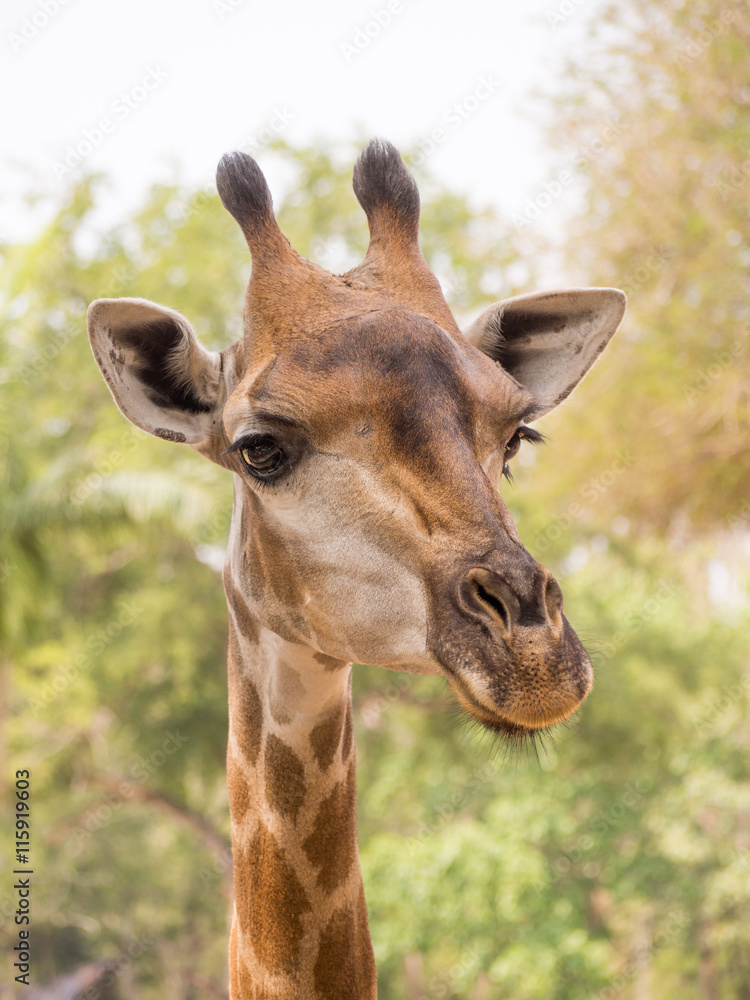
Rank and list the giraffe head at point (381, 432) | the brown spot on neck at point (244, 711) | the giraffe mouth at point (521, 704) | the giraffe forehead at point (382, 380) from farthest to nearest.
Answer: the brown spot on neck at point (244, 711) < the giraffe forehead at point (382, 380) < the giraffe head at point (381, 432) < the giraffe mouth at point (521, 704)

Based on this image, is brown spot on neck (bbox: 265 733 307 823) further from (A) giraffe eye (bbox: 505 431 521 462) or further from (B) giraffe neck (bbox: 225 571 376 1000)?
(A) giraffe eye (bbox: 505 431 521 462)

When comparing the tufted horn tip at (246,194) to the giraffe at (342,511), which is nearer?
the giraffe at (342,511)

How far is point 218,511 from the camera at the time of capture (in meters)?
14.7

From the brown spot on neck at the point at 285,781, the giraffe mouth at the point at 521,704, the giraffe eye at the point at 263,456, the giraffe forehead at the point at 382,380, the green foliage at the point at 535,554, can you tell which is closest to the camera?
the giraffe mouth at the point at 521,704

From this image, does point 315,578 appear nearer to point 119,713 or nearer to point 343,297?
point 343,297

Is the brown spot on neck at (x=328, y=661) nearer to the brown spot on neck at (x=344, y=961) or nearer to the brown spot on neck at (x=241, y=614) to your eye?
the brown spot on neck at (x=241, y=614)

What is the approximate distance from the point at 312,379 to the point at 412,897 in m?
17.1

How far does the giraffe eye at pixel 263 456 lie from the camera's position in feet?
9.27

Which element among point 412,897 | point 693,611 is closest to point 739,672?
point 693,611

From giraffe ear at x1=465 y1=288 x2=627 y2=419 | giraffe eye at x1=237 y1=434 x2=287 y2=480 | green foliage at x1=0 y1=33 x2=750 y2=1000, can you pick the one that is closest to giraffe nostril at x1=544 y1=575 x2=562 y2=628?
giraffe eye at x1=237 y1=434 x2=287 y2=480

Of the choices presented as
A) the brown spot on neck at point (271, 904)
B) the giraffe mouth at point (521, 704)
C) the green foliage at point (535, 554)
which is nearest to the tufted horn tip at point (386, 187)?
the giraffe mouth at point (521, 704)

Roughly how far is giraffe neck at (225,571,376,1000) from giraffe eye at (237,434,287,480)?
580 mm

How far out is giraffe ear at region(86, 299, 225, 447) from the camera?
10.2 ft

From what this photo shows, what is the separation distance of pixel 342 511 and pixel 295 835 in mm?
1137
